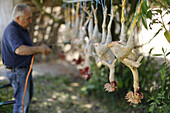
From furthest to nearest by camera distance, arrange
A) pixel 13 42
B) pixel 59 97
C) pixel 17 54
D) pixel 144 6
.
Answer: pixel 59 97 < pixel 17 54 < pixel 13 42 < pixel 144 6

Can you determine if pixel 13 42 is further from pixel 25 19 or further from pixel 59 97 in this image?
pixel 59 97

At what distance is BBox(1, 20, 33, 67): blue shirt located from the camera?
7.38 ft

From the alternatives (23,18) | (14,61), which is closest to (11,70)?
(14,61)

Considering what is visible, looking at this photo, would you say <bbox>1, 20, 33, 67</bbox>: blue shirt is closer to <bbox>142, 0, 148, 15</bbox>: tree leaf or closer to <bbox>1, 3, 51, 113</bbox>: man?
<bbox>1, 3, 51, 113</bbox>: man

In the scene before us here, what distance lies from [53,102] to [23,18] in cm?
180

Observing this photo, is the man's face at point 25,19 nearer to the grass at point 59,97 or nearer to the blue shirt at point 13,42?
the blue shirt at point 13,42

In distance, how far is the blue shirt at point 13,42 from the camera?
2.25 metres

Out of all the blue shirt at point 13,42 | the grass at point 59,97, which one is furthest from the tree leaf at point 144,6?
the grass at point 59,97

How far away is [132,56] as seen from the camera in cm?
164

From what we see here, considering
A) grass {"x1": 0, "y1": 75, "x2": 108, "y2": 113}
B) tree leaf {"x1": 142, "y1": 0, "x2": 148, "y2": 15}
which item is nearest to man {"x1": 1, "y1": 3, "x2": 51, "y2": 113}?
grass {"x1": 0, "y1": 75, "x2": 108, "y2": 113}

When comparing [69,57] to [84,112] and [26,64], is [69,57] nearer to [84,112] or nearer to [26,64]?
[84,112]

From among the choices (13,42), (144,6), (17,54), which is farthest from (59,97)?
(144,6)

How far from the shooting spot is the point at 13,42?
7.27ft

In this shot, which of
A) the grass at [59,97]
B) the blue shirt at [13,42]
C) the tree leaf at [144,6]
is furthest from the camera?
the grass at [59,97]
